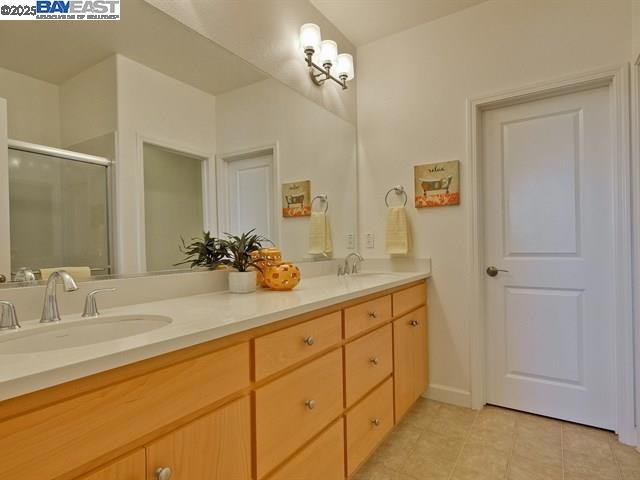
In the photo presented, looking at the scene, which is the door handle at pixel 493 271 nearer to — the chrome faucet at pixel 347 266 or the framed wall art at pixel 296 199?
the chrome faucet at pixel 347 266

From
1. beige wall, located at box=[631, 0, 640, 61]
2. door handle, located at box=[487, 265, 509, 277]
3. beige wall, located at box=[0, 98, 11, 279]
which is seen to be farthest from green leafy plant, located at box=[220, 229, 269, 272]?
beige wall, located at box=[631, 0, 640, 61]

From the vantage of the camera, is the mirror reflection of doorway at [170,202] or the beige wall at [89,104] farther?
the mirror reflection of doorway at [170,202]

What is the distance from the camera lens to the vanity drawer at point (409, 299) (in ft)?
6.18

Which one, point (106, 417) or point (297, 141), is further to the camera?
point (297, 141)

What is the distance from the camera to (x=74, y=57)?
3.75 ft

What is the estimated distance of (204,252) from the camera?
1.53m

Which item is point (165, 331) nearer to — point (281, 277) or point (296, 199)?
point (281, 277)

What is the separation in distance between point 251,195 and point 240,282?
52cm

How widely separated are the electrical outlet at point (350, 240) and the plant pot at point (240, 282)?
1123 millimetres

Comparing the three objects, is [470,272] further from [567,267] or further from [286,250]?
[286,250]

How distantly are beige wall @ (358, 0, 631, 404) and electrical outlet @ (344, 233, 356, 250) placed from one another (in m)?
0.10

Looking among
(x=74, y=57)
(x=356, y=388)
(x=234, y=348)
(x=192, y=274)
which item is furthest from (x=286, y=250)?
(x=74, y=57)

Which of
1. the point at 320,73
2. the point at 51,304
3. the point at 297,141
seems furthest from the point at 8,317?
the point at 320,73
